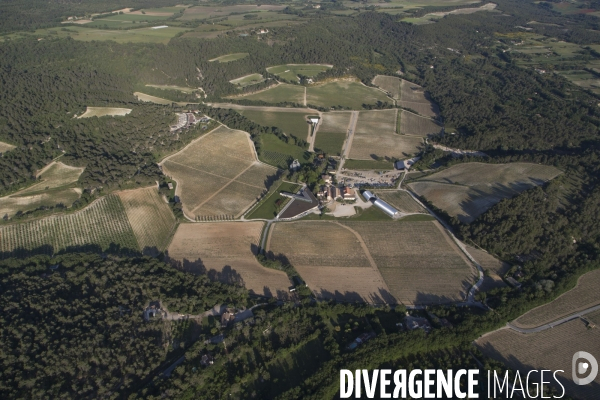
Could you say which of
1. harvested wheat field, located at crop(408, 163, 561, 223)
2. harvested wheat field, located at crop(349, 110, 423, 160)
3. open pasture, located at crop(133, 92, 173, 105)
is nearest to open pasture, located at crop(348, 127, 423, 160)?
harvested wheat field, located at crop(349, 110, 423, 160)

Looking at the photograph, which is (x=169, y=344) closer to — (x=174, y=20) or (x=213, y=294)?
(x=213, y=294)

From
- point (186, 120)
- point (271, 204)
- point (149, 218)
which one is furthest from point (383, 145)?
point (149, 218)

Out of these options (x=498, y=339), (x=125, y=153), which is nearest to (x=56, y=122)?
(x=125, y=153)

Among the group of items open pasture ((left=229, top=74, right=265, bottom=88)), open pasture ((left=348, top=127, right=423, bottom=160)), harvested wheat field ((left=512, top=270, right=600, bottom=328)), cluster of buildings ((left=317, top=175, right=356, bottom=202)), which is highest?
open pasture ((left=229, top=74, right=265, bottom=88))

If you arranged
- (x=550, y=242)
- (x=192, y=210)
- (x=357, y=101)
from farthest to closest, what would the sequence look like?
(x=357, y=101)
(x=192, y=210)
(x=550, y=242)

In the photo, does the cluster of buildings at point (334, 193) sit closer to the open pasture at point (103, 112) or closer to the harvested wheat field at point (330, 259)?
Answer: the harvested wheat field at point (330, 259)

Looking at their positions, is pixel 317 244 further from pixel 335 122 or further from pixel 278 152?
pixel 335 122

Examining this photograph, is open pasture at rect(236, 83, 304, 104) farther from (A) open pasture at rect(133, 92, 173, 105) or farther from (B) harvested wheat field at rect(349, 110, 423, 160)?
(A) open pasture at rect(133, 92, 173, 105)
